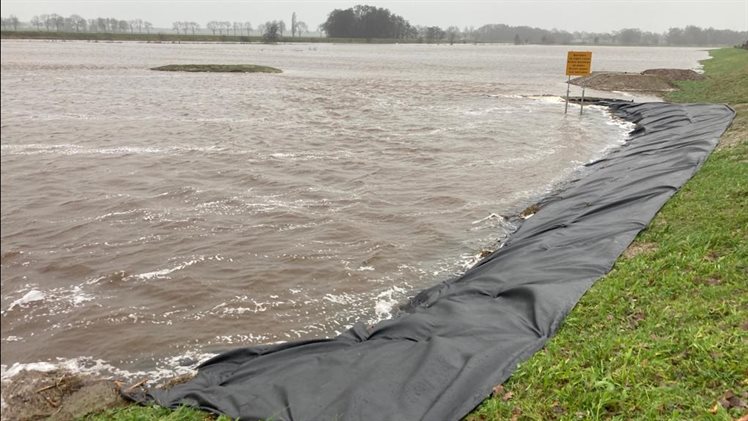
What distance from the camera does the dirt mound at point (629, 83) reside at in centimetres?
3056

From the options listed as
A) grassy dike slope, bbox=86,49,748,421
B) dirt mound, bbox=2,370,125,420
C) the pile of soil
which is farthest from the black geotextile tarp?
the pile of soil

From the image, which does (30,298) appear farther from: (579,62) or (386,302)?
(579,62)

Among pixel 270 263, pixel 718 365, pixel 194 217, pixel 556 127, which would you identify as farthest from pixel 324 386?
pixel 556 127

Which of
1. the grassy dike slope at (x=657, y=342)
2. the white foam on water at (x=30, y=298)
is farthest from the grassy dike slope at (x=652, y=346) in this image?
the white foam on water at (x=30, y=298)

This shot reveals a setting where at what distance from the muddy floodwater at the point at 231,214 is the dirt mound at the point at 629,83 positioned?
1101 centimetres

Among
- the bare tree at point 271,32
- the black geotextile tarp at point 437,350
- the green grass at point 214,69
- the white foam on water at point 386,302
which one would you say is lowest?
the white foam on water at point 386,302

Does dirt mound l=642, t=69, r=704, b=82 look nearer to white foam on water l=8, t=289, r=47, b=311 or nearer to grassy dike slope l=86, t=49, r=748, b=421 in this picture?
grassy dike slope l=86, t=49, r=748, b=421

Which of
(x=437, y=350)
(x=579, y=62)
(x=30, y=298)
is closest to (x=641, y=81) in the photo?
(x=579, y=62)

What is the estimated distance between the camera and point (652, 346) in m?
4.19

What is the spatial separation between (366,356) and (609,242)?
4.02 meters

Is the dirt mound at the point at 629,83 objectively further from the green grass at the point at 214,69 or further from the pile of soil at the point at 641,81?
the green grass at the point at 214,69

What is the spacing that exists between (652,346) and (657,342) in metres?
0.08

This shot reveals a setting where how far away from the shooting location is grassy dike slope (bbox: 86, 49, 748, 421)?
3625 millimetres

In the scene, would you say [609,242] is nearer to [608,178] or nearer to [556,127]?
[608,178]
